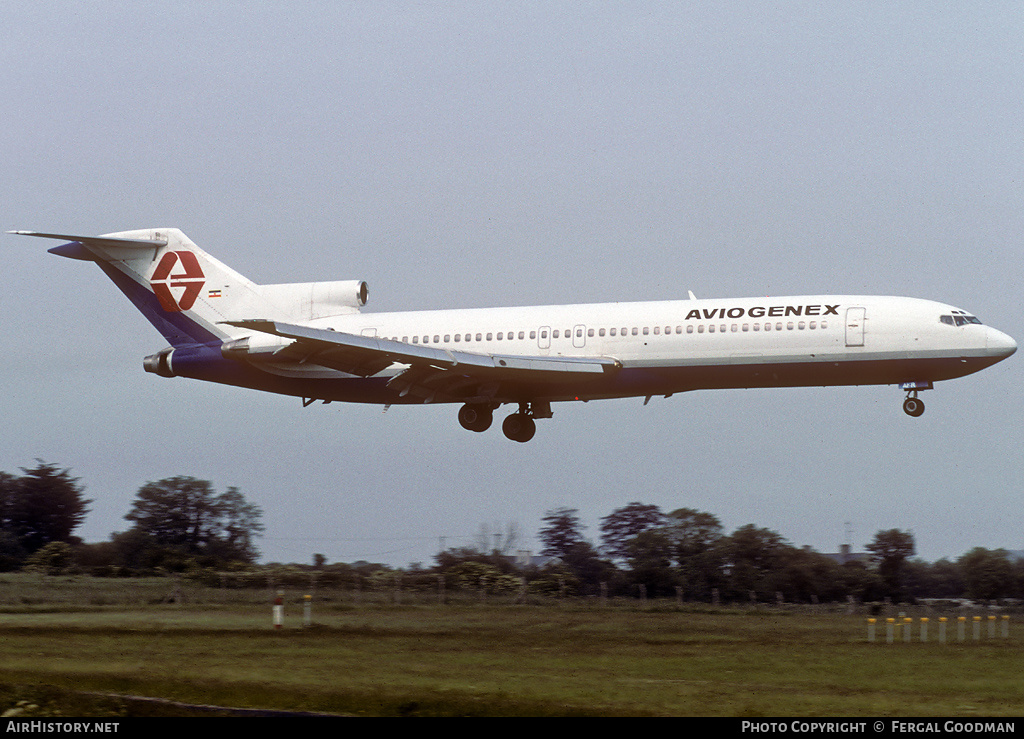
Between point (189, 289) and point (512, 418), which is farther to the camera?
point (189, 289)

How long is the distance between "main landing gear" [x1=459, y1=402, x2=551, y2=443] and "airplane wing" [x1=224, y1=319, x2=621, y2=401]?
2138 millimetres

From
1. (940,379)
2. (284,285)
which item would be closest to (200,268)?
(284,285)

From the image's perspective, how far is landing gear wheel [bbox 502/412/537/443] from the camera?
40.5 m

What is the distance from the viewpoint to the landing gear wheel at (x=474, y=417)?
4022 cm

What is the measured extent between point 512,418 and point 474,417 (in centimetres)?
128

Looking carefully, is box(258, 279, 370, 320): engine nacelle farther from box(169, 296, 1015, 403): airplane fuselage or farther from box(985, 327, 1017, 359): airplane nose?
box(985, 327, 1017, 359): airplane nose

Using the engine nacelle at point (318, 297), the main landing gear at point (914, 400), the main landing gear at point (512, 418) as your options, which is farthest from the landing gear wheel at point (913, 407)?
the engine nacelle at point (318, 297)

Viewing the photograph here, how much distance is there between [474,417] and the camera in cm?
4025

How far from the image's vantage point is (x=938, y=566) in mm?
58219

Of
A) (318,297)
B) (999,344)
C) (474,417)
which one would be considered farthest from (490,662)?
(318,297)

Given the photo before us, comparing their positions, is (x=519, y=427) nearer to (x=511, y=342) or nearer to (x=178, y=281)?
(x=511, y=342)
